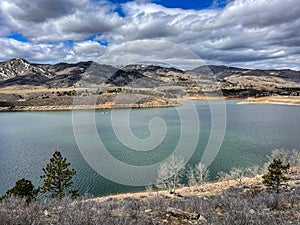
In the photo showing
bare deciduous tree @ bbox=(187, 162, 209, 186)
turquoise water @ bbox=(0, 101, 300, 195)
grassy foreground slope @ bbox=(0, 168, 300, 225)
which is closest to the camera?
grassy foreground slope @ bbox=(0, 168, 300, 225)

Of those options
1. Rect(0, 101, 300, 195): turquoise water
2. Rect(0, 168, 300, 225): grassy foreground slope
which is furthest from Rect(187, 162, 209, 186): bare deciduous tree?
Rect(0, 168, 300, 225): grassy foreground slope

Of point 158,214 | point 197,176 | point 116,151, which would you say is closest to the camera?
point 158,214

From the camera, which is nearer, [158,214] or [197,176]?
[158,214]

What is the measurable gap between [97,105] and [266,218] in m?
136

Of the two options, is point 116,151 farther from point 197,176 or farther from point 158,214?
point 158,214

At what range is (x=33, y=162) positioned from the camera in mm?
38156

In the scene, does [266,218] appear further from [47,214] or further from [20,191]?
[20,191]

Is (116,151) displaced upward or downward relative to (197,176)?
upward

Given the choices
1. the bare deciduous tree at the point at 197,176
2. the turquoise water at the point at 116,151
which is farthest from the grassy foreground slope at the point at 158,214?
the turquoise water at the point at 116,151

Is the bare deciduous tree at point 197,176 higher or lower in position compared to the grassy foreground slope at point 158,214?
lower

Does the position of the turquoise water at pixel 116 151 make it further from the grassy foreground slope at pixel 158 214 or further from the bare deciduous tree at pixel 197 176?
the grassy foreground slope at pixel 158 214

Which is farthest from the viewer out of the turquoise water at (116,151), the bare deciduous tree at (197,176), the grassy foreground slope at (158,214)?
the turquoise water at (116,151)

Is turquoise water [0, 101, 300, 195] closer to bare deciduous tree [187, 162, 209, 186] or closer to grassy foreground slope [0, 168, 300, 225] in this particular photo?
bare deciduous tree [187, 162, 209, 186]

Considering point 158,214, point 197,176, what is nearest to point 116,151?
point 197,176
